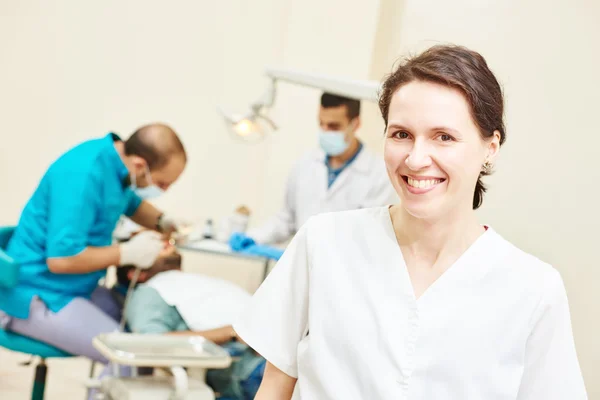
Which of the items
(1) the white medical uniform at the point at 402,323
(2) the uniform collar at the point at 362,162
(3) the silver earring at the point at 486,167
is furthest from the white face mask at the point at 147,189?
(3) the silver earring at the point at 486,167

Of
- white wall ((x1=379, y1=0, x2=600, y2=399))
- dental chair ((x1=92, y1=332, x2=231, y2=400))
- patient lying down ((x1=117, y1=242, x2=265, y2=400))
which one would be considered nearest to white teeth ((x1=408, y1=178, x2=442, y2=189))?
white wall ((x1=379, y1=0, x2=600, y2=399))

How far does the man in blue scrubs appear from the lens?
217 cm

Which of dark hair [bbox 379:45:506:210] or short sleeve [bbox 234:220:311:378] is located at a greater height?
dark hair [bbox 379:45:506:210]

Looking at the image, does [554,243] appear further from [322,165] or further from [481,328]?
[322,165]

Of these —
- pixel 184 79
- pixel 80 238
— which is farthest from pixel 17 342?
pixel 184 79

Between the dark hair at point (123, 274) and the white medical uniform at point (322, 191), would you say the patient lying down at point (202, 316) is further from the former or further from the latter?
the white medical uniform at point (322, 191)

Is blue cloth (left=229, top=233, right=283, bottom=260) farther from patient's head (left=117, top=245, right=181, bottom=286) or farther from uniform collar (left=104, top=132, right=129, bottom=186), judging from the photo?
uniform collar (left=104, top=132, right=129, bottom=186)

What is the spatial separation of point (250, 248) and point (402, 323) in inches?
67.8

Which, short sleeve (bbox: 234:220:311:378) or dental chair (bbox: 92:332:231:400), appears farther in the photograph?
dental chair (bbox: 92:332:231:400)

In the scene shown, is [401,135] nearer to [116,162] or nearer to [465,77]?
[465,77]

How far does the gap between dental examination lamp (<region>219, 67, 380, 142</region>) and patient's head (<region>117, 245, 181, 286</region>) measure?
0.58 m

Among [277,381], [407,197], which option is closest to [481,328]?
[407,197]

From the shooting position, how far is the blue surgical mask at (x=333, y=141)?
308 centimetres

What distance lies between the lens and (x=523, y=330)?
1.08 metres
